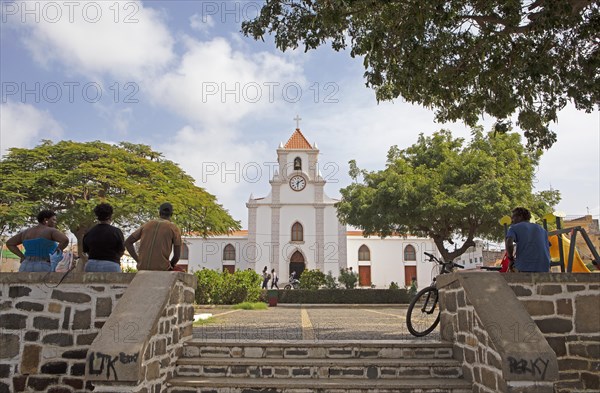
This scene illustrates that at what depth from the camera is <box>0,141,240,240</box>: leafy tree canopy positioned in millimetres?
16828

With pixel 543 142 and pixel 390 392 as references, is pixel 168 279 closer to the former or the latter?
pixel 390 392

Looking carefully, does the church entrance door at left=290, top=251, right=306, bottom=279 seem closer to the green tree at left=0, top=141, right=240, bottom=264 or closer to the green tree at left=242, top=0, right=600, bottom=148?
the green tree at left=0, top=141, right=240, bottom=264

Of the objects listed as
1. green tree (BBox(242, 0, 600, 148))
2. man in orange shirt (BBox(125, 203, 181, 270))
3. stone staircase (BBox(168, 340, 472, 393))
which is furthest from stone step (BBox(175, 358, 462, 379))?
green tree (BBox(242, 0, 600, 148))

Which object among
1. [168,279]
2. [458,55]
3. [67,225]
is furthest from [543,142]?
[67,225]

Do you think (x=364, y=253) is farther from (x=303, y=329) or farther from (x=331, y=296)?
(x=303, y=329)

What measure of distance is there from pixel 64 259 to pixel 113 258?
87 centimetres

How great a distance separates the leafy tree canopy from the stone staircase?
12467mm

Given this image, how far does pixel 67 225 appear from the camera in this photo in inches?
705

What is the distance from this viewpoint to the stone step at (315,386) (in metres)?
5.07

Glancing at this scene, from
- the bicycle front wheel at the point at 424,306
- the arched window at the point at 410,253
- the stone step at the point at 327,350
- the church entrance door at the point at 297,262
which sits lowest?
the stone step at the point at 327,350

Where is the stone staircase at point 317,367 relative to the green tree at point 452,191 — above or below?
below

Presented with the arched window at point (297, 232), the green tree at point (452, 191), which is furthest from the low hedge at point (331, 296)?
the arched window at point (297, 232)

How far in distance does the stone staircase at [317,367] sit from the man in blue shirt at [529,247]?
134cm

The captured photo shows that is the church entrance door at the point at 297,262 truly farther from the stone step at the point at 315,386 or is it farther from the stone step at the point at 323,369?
the stone step at the point at 315,386
